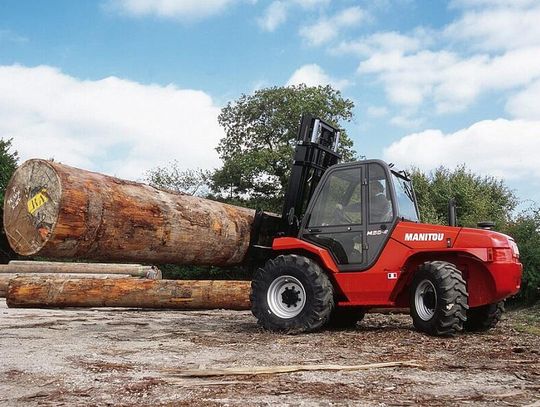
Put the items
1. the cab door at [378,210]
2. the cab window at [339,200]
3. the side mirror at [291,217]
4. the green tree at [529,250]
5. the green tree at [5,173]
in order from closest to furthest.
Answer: the cab door at [378,210], the cab window at [339,200], the side mirror at [291,217], the green tree at [529,250], the green tree at [5,173]

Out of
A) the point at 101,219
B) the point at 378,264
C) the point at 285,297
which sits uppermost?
the point at 101,219

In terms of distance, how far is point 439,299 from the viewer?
7328 mm

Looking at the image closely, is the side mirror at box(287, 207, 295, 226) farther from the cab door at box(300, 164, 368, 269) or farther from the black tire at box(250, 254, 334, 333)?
the black tire at box(250, 254, 334, 333)

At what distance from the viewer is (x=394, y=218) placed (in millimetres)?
8008

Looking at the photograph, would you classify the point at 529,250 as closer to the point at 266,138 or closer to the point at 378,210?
the point at 378,210

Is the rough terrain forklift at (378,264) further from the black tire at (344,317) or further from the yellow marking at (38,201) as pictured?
the yellow marking at (38,201)

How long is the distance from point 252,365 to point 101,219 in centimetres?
306

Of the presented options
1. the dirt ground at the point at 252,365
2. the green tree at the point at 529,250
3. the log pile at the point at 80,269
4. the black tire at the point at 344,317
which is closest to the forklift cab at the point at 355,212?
the dirt ground at the point at 252,365

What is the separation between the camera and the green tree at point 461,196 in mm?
26428

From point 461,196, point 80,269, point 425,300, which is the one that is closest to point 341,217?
point 425,300

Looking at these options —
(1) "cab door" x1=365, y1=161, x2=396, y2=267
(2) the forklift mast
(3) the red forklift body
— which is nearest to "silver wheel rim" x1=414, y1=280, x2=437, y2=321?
(3) the red forklift body

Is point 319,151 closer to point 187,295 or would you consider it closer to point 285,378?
point 187,295

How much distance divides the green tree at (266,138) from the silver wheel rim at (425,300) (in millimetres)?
26107

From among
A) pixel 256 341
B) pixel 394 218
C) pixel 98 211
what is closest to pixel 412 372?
pixel 256 341
